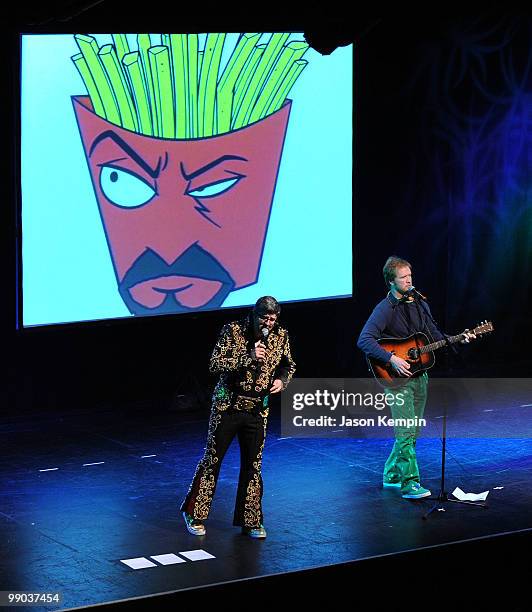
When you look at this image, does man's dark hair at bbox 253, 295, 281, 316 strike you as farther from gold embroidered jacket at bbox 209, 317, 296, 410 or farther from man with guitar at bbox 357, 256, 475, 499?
man with guitar at bbox 357, 256, 475, 499

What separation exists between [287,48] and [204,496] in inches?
179

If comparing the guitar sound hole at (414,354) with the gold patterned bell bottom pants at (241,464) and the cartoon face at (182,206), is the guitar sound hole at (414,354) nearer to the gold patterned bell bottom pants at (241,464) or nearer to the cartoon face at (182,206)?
the gold patterned bell bottom pants at (241,464)

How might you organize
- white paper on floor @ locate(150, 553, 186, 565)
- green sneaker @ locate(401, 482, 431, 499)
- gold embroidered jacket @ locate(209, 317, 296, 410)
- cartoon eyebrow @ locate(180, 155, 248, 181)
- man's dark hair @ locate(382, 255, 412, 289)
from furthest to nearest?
1. cartoon eyebrow @ locate(180, 155, 248, 181)
2. green sneaker @ locate(401, 482, 431, 499)
3. man's dark hair @ locate(382, 255, 412, 289)
4. gold embroidered jacket @ locate(209, 317, 296, 410)
5. white paper on floor @ locate(150, 553, 186, 565)

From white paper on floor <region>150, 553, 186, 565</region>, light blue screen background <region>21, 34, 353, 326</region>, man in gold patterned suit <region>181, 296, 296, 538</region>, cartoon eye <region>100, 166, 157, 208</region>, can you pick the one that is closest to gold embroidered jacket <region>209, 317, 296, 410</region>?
man in gold patterned suit <region>181, 296, 296, 538</region>

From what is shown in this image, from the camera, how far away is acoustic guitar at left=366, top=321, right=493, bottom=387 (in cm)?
877

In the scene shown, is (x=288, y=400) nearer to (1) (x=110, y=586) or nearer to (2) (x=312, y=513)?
(2) (x=312, y=513)

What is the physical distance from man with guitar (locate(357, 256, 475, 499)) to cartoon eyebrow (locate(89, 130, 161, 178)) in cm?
273

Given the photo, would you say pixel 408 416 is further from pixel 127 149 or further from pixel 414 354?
pixel 127 149

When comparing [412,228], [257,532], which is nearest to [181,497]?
[257,532]

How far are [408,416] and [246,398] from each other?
134cm

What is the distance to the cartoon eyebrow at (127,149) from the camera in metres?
10.6

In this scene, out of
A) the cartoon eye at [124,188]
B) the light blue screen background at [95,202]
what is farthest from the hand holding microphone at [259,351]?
the cartoon eye at [124,188]

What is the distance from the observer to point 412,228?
12.7 metres

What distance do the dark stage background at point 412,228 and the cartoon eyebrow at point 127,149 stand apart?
3.44ft
